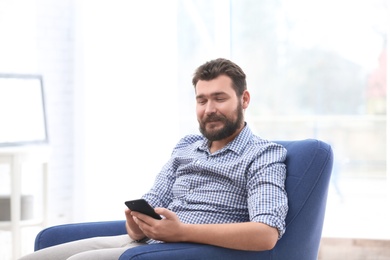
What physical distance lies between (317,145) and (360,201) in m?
5.76

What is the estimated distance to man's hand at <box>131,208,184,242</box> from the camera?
7.50 ft

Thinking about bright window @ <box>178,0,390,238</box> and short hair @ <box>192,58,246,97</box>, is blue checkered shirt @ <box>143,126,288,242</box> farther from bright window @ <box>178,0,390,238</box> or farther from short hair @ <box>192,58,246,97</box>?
bright window @ <box>178,0,390,238</box>

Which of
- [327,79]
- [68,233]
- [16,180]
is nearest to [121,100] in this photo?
[16,180]

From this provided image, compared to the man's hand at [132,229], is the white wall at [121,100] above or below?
above

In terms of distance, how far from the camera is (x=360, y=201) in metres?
8.11

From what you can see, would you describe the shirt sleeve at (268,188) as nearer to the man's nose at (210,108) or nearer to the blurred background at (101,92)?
the man's nose at (210,108)

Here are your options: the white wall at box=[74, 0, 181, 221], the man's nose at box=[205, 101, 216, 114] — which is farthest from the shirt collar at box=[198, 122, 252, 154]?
the white wall at box=[74, 0, 181, 221]

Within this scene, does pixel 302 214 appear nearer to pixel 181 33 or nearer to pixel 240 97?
pixel 240 97

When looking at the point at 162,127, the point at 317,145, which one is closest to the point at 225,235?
the point at 317,145

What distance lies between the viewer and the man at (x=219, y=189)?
230cm

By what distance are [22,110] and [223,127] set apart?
212 cm

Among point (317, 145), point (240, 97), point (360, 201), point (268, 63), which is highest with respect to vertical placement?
point (268, 63)

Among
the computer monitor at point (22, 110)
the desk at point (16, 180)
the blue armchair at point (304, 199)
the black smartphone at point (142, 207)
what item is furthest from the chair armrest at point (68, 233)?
the computer monitor at point (22, 110)

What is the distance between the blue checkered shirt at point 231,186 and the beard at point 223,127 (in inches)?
1.5
